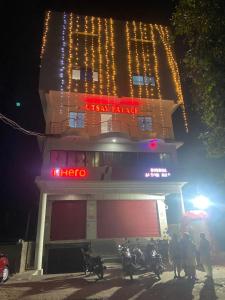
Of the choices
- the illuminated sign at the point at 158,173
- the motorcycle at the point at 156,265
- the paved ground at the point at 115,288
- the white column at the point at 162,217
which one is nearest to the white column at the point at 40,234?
the paved ground at the point at 115,288

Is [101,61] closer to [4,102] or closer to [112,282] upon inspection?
[4,102]

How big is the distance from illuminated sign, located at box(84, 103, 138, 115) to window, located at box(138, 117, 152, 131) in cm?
86

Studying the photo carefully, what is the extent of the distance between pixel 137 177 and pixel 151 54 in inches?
497

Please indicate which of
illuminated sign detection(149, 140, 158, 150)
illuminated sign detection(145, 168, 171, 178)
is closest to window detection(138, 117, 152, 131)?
illuminated sign detection(149, 140, 158, 150)

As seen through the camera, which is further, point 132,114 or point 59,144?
point 132,114

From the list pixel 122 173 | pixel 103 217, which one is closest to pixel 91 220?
pixel 103 217

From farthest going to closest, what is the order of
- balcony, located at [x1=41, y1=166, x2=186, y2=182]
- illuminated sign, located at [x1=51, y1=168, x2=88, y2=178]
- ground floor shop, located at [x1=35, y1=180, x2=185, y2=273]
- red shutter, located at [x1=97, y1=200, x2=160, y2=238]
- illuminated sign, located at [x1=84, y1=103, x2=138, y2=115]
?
1. illuminated sign, located at [x1=84, y1=103, x2=138, y2=115]
2. red shutter, located at [x1=97, y1=200, x2=160, y2=238]
3. ground floor shop, located at [x1=35, y1=180, x2=185, y2=273]
4. balcony, located at [x1=41, y1=166, x2=186, y2=182]
5. illuminated sign, located at [x1=51, y1=168, x2=88, y2=178]

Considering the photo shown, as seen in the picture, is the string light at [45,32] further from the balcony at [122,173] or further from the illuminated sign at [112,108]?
the balcony at [122,173]

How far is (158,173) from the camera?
18500mm

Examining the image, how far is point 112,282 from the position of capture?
10.8m

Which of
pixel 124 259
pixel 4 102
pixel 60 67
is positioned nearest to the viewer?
pixel 124 259

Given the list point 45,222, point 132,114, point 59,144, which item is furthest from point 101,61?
point 45,222

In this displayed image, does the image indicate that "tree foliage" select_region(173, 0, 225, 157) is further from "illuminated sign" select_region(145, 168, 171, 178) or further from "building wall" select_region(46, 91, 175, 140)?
"building wall" select_region(46, 91, 175, 140)

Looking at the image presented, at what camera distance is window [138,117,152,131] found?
2198 centimetres
